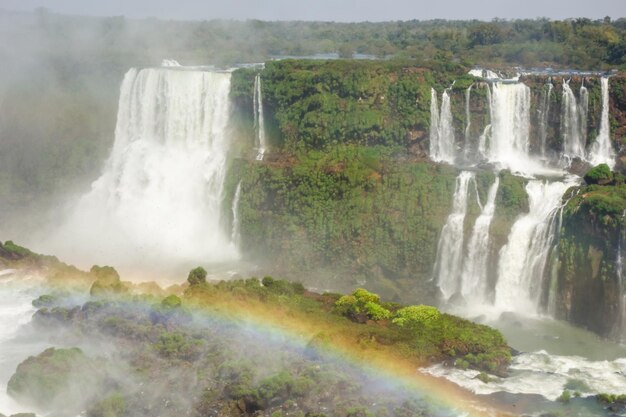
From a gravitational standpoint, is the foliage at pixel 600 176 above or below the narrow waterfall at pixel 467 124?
below

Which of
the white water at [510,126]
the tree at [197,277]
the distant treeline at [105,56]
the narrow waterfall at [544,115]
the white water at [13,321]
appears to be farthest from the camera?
the distant treeline at [105,56]

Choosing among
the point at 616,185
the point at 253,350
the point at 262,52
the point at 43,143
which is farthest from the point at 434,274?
the point at 262,52

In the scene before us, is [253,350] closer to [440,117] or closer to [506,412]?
[506,412]

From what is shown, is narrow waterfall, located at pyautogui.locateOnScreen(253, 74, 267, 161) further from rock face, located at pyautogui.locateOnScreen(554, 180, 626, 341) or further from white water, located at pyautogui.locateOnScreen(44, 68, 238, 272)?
rock face, located at pyautogui.locateOnScreen(554, 180, 626, 341)

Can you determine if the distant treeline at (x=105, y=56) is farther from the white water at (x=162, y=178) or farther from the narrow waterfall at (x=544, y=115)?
the narrow waterfall at (x=544, y=115)

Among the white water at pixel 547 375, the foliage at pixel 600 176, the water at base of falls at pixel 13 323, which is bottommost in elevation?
the white water at pixel 547 375

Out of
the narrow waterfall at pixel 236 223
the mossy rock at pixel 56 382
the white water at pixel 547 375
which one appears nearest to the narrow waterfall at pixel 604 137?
the white water at pixel 547 375

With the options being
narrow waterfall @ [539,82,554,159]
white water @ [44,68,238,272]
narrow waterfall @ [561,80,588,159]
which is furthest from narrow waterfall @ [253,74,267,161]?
narrow waterfall @ [561,80,588,159]
